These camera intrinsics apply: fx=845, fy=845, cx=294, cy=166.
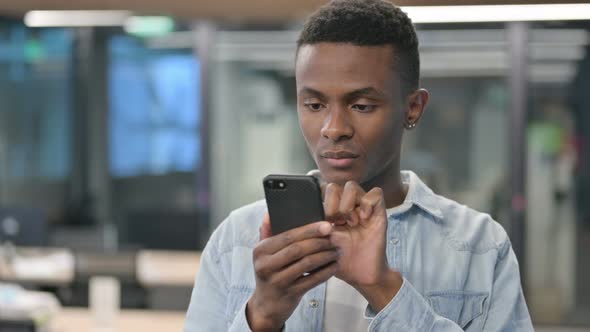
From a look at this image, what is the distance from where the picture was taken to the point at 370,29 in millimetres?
1135

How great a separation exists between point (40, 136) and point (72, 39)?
0.87m

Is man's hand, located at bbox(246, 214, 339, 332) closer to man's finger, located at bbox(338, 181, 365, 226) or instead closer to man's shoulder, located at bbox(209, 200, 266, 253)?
man's finger, located at bbox(338, 181, 365, 226)

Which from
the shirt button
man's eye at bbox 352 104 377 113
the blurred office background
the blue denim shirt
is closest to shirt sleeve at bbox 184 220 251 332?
the blue denim shirt

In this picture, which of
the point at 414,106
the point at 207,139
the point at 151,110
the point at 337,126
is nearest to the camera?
the point at 337,126

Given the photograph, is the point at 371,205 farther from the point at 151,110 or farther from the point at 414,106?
the point at 151,110

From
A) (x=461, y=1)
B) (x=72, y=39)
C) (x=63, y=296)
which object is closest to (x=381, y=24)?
(x=461, y=1)

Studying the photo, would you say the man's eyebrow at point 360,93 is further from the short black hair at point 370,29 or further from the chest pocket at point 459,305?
the chest pocket at point 459,305

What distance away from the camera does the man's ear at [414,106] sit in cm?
120

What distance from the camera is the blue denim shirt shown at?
1.19 meters

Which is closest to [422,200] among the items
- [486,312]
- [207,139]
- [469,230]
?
[469,230]

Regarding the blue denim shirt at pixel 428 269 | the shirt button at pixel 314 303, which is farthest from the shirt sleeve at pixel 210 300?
the shirt button at pixel 314 303

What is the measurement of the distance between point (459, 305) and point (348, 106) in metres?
0.33

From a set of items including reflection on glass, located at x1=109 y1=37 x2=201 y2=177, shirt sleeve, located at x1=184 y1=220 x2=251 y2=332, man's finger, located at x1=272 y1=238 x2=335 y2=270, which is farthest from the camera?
reflection on glass, located at x1=109 y1=37 x2=201 y2=177

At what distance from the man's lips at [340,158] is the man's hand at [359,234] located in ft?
0.28
